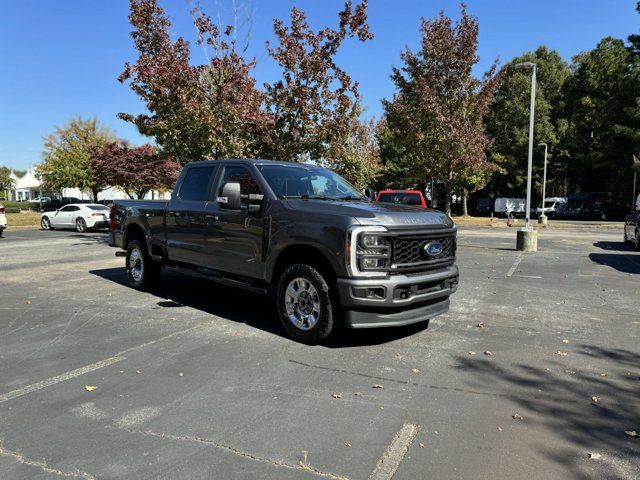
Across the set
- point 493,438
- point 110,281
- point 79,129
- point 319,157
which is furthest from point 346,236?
point 79,129

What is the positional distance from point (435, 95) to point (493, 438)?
98.0 feet

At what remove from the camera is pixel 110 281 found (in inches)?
371

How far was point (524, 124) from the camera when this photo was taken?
4638cm

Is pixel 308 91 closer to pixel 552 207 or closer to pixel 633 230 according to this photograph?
pixel 633 230

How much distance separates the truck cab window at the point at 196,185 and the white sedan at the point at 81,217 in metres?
17.9

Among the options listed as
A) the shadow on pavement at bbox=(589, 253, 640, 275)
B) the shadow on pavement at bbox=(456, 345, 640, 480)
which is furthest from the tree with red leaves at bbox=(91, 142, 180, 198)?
the shadow on pavement at bbox=(456, 345, 640, 480)

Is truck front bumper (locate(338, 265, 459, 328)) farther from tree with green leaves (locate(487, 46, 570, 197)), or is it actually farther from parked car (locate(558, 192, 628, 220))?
tree with green leaves (locate(487, 46, 570, 197))

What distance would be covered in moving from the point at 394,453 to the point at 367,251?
7.08ft

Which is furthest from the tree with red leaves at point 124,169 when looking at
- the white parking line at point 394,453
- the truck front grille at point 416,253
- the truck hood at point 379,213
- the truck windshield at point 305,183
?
the white parking line at point 394,453

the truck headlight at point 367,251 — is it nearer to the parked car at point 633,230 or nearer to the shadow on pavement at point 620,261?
the shadow on pavement at point 620,261

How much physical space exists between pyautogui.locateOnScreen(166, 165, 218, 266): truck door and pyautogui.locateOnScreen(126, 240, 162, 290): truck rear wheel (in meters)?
0.91

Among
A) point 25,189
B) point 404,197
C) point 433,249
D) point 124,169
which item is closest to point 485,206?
point 124,169

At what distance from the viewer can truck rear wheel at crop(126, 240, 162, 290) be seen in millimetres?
8227

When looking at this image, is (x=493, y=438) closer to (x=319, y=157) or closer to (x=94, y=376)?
(x=94, y=376)
